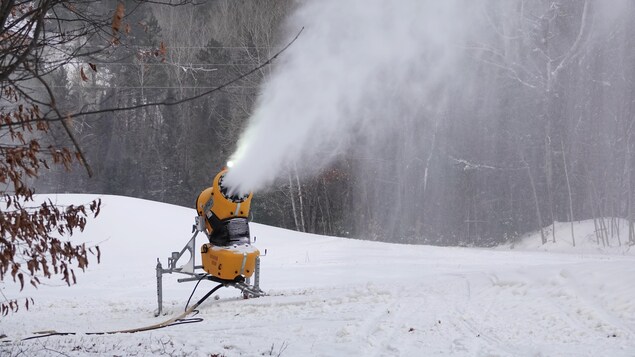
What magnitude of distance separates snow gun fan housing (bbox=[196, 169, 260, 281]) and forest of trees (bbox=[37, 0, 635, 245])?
19.5m

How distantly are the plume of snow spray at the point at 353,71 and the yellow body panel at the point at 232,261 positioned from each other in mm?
5906

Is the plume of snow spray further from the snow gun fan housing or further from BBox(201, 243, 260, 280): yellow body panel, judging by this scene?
BBox(201, 243, 260, 280): yellow body panel

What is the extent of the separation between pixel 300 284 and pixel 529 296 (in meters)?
5.10

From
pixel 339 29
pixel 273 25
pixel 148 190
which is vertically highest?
pixel 273 25

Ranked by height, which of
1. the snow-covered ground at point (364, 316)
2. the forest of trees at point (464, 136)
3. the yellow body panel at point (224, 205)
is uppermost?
the forest of trees at point (464, 136)

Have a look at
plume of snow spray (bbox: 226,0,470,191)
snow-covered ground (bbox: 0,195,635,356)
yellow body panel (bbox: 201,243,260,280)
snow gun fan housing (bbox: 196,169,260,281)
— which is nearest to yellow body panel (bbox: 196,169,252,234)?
snow gun fan housing (bbox: 196,169,260,281)

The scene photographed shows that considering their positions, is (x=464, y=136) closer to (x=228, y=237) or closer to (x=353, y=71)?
(x=353, y=71)

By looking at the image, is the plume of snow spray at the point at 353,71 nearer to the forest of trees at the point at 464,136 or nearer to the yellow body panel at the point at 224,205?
the forest of trees at the point at 464,136

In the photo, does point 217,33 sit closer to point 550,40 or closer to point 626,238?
point 550,40

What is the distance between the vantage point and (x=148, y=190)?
3644 centimetres

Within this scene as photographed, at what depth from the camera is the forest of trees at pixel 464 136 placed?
2997cm

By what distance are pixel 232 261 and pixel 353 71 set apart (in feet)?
56.3

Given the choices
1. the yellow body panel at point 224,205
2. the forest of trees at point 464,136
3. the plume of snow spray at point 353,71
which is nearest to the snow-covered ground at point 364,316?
the yellow body panel at point 224,205

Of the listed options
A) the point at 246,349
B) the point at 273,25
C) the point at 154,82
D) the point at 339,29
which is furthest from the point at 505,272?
the point at 154,82
